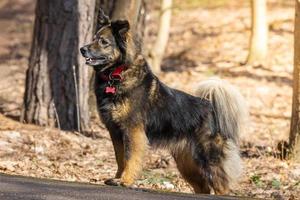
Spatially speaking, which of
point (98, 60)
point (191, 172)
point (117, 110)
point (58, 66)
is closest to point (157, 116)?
point (117, 110)

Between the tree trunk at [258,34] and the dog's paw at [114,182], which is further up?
the tree trunk at [258,34]

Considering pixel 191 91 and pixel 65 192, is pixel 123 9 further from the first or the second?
pixel 65 192

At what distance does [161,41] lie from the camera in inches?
775

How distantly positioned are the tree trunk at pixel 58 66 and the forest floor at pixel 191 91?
34 centimetres

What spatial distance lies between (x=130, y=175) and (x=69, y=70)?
3.70 metres

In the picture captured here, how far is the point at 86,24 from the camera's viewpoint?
11.3 meters

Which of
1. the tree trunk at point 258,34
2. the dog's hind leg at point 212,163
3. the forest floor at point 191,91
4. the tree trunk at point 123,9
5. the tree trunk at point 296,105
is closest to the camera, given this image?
the dog's hind leg at point 212,163

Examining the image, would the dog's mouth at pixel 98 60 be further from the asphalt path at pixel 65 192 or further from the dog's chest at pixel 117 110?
the asphalt path at pixel 65 192

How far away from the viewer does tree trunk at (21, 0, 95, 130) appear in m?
11.1

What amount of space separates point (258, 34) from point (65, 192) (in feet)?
47.9

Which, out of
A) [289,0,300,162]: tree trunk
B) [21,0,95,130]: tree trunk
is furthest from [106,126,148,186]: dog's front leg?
[21,0,95,130]: tree trunk

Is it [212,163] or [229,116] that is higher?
[229,116]

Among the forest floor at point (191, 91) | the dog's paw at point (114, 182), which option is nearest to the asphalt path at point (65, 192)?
the dog's paw at point (114, 182)

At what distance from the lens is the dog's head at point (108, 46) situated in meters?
7.77
